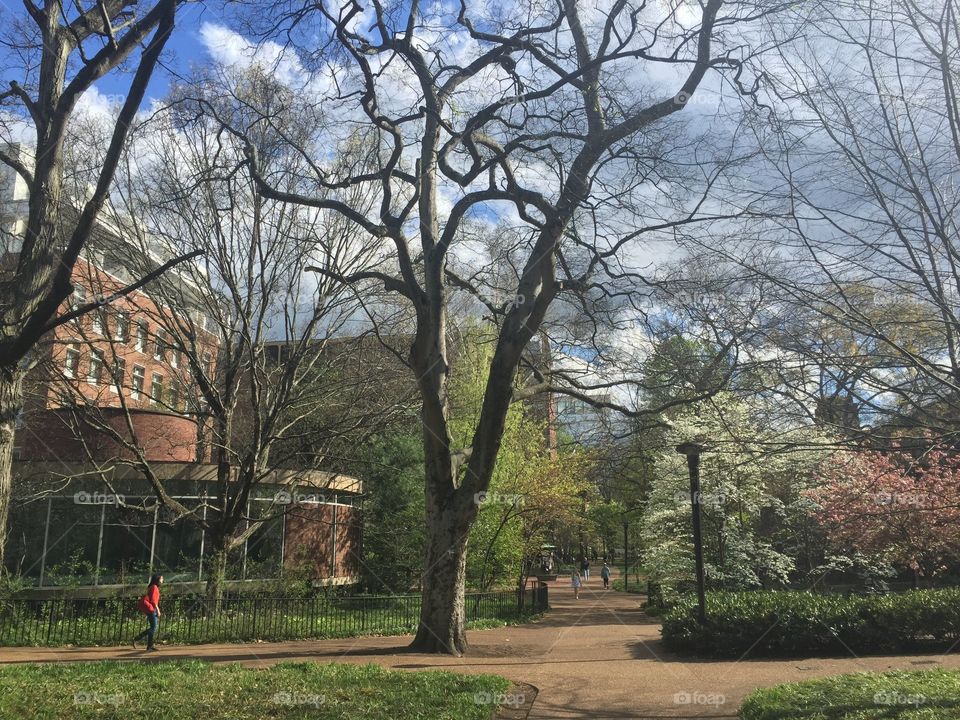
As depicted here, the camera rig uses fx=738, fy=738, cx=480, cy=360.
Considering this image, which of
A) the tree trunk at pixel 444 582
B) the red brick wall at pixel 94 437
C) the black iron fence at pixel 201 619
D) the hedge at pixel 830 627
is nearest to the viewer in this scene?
the tree trunk at pixel 444 582

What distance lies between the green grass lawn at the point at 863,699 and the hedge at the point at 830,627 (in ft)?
14.2

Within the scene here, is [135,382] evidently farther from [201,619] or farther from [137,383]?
[201,619]

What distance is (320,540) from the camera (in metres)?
25.5

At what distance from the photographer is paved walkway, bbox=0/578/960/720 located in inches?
392

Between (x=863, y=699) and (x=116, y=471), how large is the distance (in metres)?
20.1

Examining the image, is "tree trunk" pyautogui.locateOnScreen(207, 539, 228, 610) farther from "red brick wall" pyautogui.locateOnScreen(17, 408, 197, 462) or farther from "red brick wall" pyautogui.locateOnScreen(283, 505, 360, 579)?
"red brick wall" pyautogui.locateOnScreen(283, 505, 360, 579)

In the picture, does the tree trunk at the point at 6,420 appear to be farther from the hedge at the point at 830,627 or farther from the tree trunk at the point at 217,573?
the hedge at the point at 830,627

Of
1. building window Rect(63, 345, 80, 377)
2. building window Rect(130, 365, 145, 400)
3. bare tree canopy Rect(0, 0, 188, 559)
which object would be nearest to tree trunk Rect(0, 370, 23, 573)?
bare tree canopy Rect(0, 0, 188, 559)

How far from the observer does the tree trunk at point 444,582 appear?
44.0 ft

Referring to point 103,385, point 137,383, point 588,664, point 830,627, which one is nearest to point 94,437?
point 103,385

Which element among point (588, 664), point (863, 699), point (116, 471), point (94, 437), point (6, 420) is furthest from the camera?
point (94, 437)

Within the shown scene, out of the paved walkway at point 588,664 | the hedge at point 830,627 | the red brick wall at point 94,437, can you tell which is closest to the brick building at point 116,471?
the red brick wall at point 94,437

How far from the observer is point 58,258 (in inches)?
313

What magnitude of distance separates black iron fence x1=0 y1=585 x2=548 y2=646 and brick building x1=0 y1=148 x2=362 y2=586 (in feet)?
8.06
